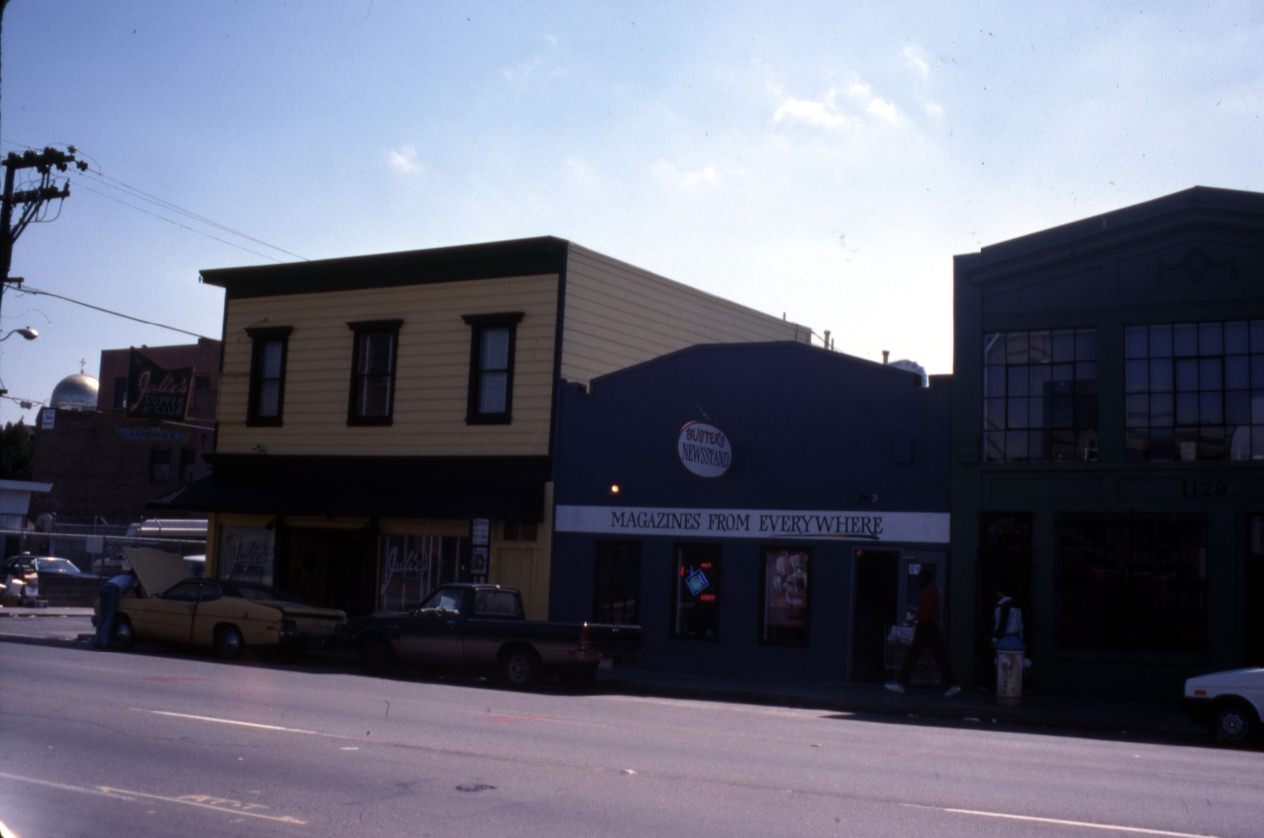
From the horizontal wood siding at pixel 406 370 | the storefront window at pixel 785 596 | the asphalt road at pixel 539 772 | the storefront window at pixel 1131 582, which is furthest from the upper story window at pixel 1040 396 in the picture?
the horizontal wood siding at pixel 406 370

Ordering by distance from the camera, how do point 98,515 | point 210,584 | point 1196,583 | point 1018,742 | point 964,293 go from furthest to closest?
1. point 98,515
2. point 210,584
3. point 964,293
4. point 1196,583
5. point 1018,742

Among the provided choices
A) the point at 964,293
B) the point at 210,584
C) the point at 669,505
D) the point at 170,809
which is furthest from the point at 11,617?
the point at 170,809

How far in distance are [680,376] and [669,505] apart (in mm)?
2526

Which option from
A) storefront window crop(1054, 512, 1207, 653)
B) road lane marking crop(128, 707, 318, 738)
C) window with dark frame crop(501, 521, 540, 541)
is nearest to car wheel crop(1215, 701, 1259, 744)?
storefront window crop(1054, 512, 1207, 653)

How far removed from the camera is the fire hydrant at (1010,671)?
64.5ft

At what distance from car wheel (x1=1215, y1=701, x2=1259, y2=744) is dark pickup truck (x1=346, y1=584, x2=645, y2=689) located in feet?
27.8

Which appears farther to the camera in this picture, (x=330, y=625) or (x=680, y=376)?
(x=680, y=376)

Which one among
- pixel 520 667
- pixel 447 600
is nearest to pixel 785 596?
pixel 520 667

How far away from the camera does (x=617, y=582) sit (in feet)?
83.5

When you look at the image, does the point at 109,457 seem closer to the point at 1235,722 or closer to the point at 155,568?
the point at 155,568

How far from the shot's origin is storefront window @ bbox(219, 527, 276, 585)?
3059 centimetres

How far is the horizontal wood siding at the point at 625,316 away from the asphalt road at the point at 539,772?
37.0 ft

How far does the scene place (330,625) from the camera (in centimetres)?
2367

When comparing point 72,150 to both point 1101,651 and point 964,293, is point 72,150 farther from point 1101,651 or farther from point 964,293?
point 1101,651
